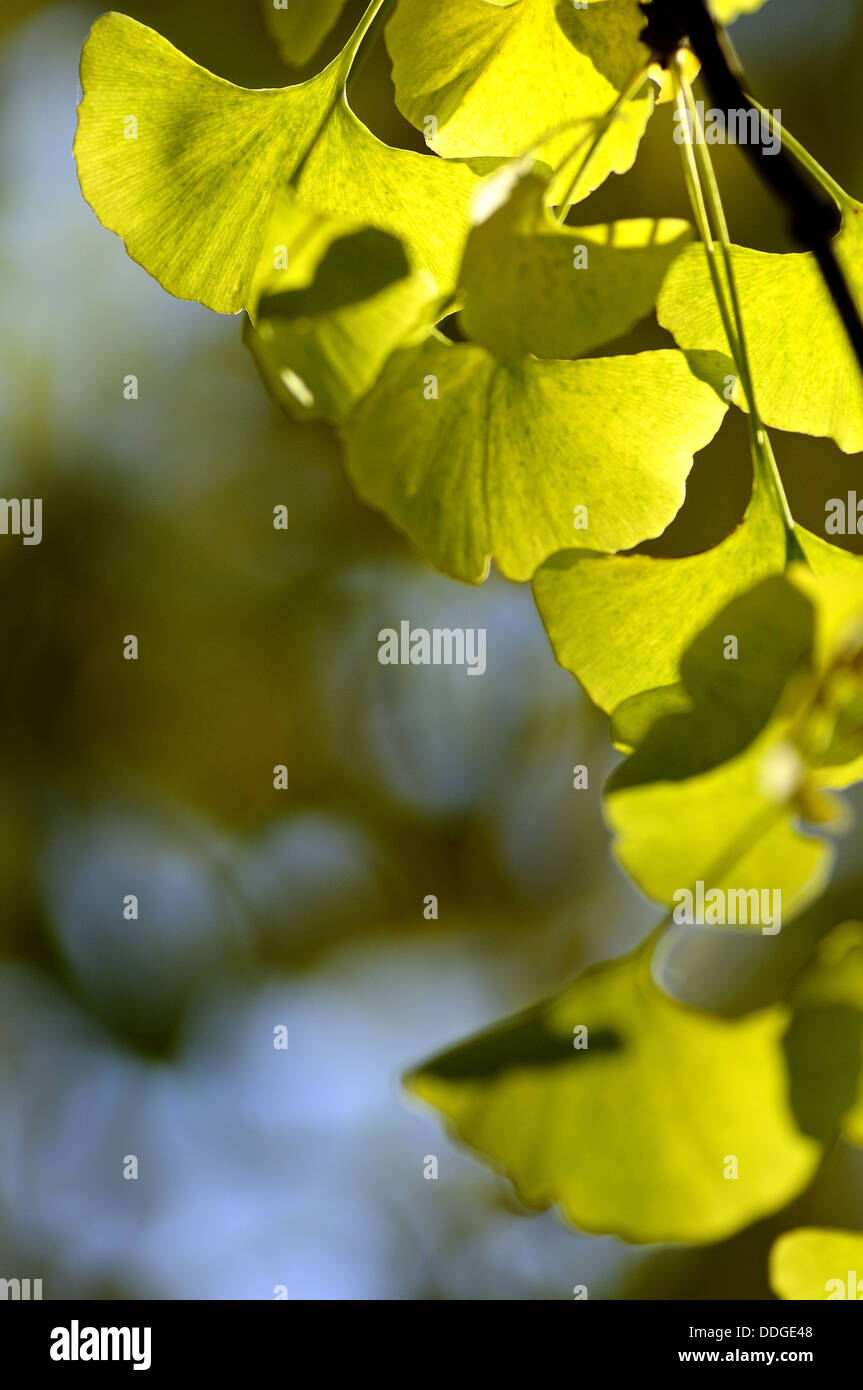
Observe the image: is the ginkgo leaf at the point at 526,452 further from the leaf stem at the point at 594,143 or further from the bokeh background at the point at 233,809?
the bokeh background at the point at 233,809

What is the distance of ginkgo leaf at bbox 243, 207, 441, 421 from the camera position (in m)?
0.34

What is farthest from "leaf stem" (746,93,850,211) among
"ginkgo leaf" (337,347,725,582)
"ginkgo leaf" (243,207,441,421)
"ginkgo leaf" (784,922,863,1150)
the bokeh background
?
the bokeh background

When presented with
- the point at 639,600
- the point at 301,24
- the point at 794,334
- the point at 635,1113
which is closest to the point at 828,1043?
the point at 635,1113

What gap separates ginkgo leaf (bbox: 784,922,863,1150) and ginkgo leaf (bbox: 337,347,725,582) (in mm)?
194

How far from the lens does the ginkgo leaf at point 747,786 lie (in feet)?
0.91

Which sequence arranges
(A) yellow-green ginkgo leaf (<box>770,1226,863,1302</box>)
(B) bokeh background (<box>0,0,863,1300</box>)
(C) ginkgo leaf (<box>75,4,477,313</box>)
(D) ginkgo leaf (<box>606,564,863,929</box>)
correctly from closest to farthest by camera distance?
1. (D) ginkgo leaf (<box>606,564,863,929</box>)
2. (A) yellow-green ginkgo leaf (<box>770,1226,863,1302</box>)
3. (C) ginkgo leaf (<box>75,4,477,313</box>)
4. (B) bokeh background (<box>0,0,863,1300</box>)

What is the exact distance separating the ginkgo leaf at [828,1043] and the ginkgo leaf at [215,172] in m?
0.33

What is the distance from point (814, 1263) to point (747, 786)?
0.21 metres

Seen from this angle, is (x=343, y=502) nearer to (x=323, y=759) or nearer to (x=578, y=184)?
(x=323, y=759)

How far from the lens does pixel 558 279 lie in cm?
35

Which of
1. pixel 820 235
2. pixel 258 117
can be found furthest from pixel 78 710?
pixel 820 235

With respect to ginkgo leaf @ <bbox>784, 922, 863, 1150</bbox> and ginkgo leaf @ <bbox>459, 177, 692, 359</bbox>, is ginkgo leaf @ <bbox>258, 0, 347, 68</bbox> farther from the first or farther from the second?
ginkgo leaf @ <bbox>784, 922, 863, 1150</bbox>

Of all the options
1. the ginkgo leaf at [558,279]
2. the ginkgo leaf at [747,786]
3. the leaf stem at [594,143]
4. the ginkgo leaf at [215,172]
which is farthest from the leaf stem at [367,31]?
the ginkgo leaf at [747,786]

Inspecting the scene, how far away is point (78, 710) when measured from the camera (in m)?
2.83
